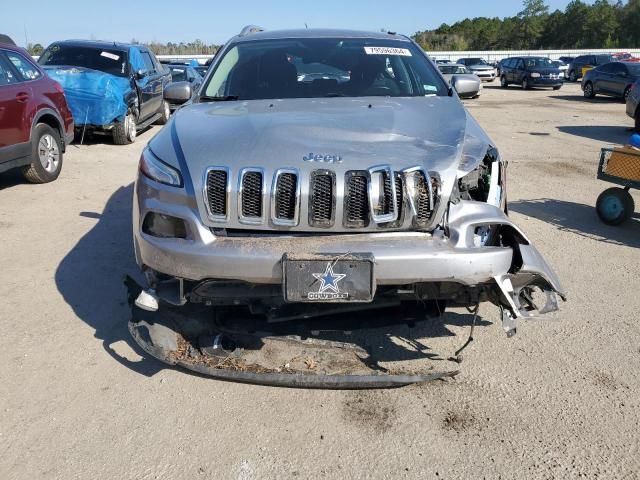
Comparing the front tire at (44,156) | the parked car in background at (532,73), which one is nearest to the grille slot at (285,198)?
the front tire at (44,156)

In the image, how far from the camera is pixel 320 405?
3.00 m

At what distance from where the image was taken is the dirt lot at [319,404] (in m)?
2.58

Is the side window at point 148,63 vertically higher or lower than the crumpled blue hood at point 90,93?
higher

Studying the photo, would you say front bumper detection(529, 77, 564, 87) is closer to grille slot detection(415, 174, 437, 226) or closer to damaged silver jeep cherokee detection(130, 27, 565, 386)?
damaged silver jeep cherokee detection(130, 27, 565, 386)

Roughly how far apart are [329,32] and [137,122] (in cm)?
759

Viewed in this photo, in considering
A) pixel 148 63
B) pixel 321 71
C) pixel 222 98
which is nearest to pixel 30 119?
pixel 222 98

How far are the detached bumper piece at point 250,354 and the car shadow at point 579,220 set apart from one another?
347 cm

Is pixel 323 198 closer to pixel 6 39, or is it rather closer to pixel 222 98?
pixel 222 98

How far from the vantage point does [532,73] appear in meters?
27.1

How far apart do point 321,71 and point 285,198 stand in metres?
1.89

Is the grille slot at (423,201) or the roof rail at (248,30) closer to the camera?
the grille slot at (423,201)

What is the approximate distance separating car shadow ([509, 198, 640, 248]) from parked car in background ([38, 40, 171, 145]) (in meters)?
6.76

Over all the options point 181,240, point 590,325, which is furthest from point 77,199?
point 590,325

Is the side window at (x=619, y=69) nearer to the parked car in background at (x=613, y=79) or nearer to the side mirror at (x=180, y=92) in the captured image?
the parked car in background at (x=613, y=79)
